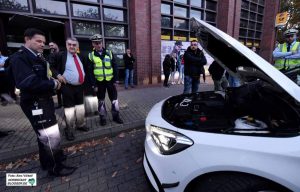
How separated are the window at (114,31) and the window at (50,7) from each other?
5.76 ft

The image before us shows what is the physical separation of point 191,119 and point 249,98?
2.22ft

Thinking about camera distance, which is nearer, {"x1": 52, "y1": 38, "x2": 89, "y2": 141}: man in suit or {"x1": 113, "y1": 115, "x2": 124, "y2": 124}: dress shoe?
{"x1": 52, "y1": 38, "x2": 89, "y2": 141}: man in suit

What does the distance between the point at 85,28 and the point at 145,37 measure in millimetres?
2626

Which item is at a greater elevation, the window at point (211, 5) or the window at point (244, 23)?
the window at point (211, 5)

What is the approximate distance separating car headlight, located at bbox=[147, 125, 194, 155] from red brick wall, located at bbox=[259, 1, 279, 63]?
16.5 meters

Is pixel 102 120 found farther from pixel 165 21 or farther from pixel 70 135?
pixel 165 21

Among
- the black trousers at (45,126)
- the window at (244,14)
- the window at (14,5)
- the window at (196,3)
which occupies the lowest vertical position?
the black trousers at (45,126)

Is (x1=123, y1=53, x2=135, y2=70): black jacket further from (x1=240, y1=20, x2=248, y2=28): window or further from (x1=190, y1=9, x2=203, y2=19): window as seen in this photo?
(x1=240, y1=20, x2=248, y2=28): window

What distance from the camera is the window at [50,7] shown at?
7023mm

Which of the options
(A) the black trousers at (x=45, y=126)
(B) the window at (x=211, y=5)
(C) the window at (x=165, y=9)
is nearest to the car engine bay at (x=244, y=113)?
(A) the black trousers at (x=45, y=126)

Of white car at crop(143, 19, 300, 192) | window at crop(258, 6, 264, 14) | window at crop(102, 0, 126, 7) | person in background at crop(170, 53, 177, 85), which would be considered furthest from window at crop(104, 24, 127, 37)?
window at crop(258, 6, 264, 14)

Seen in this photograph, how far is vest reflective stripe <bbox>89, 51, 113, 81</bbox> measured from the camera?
4.00 meters

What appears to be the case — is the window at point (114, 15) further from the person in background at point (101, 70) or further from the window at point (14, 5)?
the person in background at point (101, 70)

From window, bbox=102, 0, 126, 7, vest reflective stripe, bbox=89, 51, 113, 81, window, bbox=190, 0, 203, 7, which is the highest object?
window, bbox=190, 0, 203, 7
